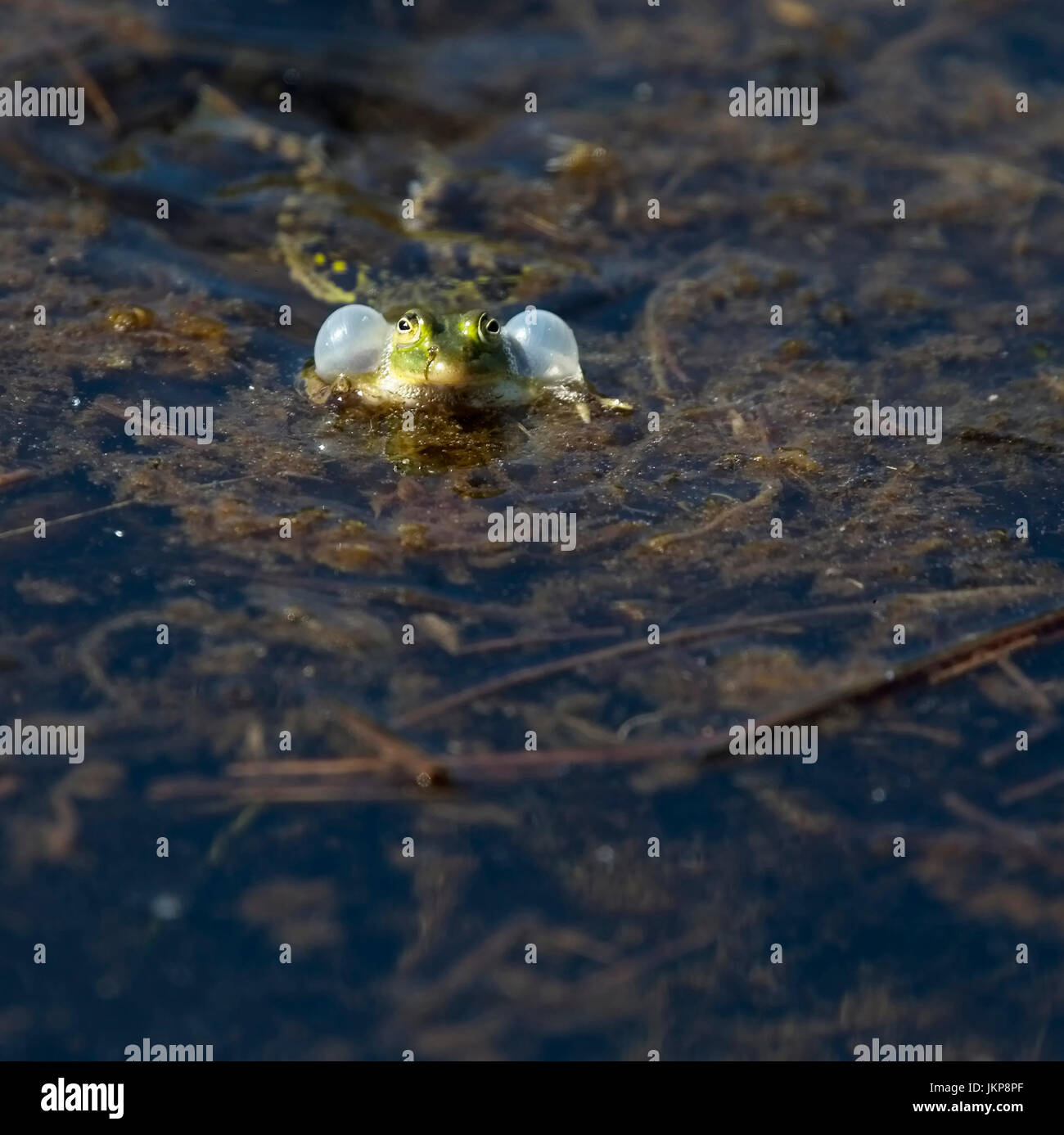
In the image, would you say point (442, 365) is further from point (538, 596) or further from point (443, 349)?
point (538, 596)

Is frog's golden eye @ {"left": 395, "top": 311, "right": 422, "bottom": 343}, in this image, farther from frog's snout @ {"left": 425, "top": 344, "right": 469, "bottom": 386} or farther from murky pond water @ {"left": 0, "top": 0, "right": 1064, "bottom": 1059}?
murky pond water @ {"left": 0, "top": 0, "right": 1064, "bottom": 1059}

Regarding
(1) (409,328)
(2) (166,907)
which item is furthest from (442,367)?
(2) (166,907)

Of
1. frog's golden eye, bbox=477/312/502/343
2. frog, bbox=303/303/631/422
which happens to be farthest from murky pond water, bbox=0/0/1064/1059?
frog's golden eye, bbox=477/312/502/343

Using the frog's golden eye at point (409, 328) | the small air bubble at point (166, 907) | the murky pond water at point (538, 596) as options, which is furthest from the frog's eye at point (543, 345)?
the small air bubble at point (166, 907)
